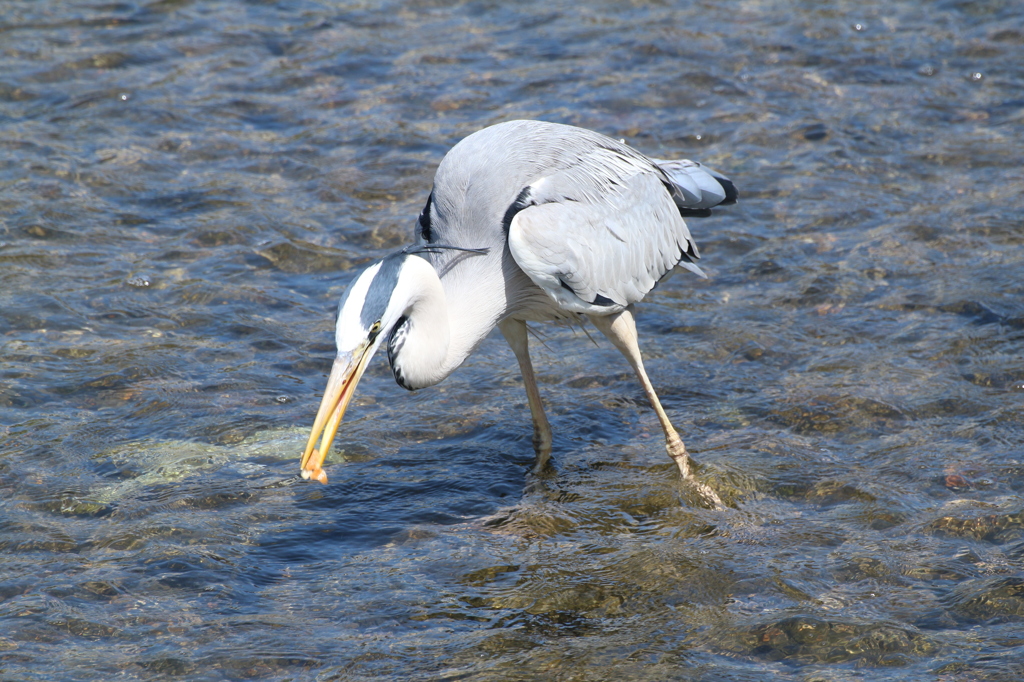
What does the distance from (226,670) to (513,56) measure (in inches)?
315

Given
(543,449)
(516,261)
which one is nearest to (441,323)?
(516,261)

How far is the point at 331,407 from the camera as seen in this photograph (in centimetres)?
448

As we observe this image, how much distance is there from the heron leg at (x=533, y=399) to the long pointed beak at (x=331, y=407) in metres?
1.71

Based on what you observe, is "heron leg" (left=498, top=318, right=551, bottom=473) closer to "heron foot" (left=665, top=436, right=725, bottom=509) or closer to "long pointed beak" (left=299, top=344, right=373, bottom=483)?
"heron foot" (left=665, top=436, right=725, bottom=509)

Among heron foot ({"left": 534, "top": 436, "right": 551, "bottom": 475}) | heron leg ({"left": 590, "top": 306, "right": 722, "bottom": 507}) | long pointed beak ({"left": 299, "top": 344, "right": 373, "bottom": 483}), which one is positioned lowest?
heron foot ({"left": 534, "top": 436, "right": 551, "bottom": 475})

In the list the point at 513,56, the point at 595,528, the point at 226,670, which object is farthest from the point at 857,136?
the point at 226,670

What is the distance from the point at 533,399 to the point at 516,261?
45.9 inches

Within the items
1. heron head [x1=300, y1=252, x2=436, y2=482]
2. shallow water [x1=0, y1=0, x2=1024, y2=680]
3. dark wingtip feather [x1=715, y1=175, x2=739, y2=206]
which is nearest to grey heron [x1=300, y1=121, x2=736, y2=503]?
heron head [x1=300, y1=252, x2=436, y2=482]

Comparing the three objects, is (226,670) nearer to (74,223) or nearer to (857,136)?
(74,223)

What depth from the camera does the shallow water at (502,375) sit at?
4684 millimetres

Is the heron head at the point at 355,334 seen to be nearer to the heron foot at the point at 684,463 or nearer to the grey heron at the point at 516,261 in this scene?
the grey heron at the point at 516,261

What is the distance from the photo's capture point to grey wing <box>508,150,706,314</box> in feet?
17.4

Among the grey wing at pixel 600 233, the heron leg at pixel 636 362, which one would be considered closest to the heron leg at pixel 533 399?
the heron leg at pixel 636 362

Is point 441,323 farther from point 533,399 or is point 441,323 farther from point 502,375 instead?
point 502,375
